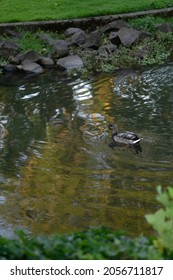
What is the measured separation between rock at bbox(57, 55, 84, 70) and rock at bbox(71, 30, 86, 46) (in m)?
0.91

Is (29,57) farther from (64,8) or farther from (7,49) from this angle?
(64,8)

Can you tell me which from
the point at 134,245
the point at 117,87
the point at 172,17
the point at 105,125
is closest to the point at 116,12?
the point at 172,17

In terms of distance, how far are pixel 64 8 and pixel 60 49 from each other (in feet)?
10.1

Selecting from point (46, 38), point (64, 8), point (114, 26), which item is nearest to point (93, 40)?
point (114, 26)

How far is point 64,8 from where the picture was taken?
20.5m

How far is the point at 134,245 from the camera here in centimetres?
374

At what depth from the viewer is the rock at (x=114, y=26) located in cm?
1905

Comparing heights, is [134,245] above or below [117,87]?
above

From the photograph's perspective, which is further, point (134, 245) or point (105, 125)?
point (105, 125)

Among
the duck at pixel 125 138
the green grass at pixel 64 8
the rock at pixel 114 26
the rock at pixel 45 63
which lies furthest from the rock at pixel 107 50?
the duck at pixel 125 138

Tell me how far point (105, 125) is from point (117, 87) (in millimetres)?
3155

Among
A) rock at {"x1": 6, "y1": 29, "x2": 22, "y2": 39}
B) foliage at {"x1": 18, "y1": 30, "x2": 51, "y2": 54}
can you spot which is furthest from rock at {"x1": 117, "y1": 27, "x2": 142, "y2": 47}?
rock at {"x1": 6, "y1": 29, "x2": 22, "y2": 39}

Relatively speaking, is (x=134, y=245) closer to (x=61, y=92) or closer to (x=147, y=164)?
(x=147, y=164)

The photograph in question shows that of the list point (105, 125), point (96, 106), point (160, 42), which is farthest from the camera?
point (160, 42)
